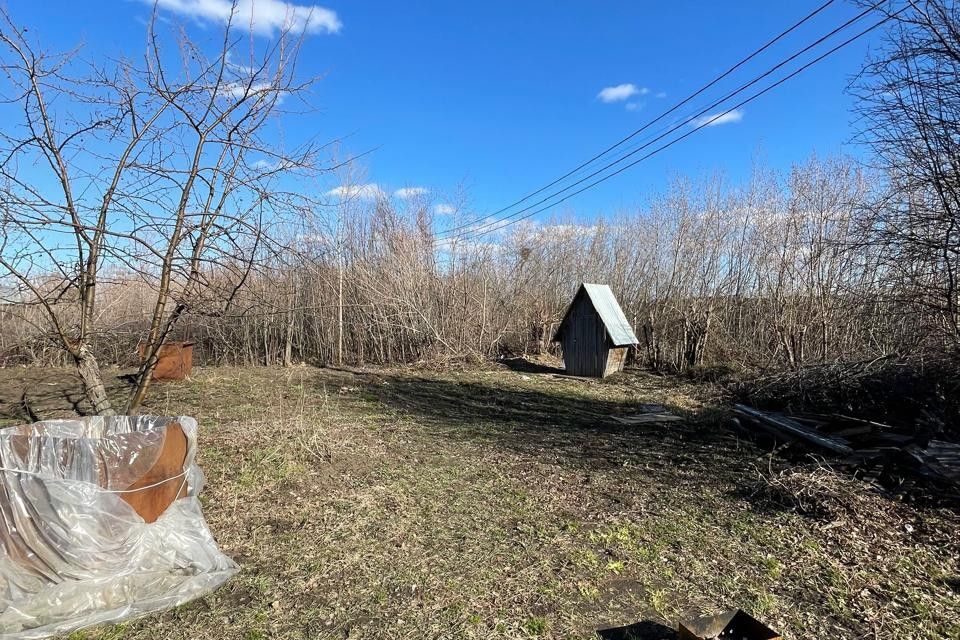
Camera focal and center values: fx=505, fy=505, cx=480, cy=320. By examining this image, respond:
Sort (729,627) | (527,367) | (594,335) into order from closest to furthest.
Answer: (729,627) < (594,335) < (527,367)

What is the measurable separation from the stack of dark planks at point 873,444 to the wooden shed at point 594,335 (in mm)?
6852

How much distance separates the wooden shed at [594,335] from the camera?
14.2m

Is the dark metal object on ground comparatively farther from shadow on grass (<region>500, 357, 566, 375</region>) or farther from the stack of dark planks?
shadow on grass (<region>500, 357, 566, 375</region>)

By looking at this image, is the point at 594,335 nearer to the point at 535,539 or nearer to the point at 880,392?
the point at 880,392

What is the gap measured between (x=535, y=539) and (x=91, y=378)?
3.47 m

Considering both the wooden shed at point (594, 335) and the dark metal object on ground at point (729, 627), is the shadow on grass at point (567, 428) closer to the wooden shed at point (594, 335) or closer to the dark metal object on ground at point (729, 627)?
the dark metal object on ground at point (729, 627)

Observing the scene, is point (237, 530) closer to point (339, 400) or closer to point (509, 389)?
point (339, 400)

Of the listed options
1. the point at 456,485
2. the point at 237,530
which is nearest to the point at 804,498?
the point at 456,485

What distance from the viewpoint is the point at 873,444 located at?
560 centimetres

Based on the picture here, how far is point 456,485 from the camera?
4.88 meters

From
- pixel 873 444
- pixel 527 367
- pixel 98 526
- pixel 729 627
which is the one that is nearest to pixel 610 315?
pixel 527 367

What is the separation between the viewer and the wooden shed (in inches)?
561

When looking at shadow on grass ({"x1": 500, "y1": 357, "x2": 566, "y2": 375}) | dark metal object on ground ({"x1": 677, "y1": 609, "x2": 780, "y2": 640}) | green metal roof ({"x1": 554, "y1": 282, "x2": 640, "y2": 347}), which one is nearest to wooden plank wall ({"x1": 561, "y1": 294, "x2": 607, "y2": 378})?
green metal roof ({"x1": 554, "y1": 282, "x2": 640, "y2": 347})

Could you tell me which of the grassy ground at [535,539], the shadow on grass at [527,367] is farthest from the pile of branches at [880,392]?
the shadow on grass at [527,367]
